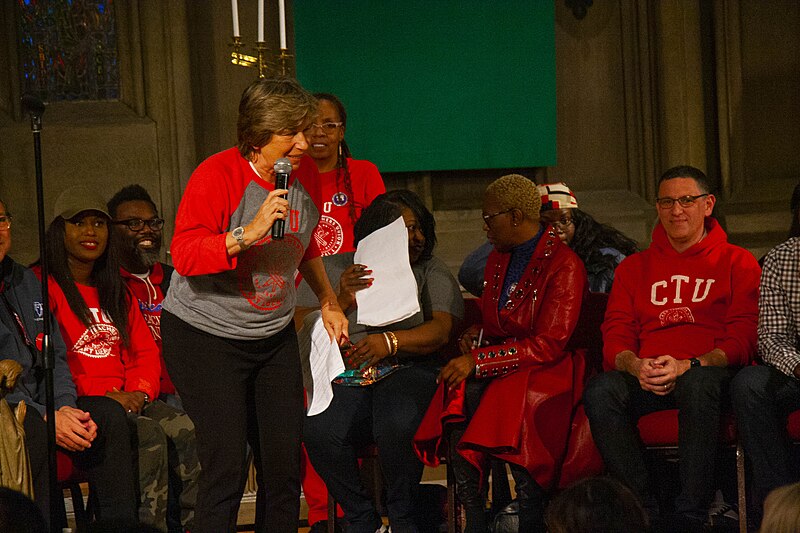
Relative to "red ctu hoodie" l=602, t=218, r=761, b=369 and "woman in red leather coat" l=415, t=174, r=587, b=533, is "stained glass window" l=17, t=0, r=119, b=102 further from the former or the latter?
"red ctu hoodie" l=602, t=218, r=761, b=369

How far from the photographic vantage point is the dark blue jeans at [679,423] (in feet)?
11.3

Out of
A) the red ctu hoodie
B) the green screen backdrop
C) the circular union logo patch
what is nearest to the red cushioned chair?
the red ctu hoodie

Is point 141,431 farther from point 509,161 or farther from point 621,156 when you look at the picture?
point 621,156

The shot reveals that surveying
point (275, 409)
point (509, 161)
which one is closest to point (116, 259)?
point (275, 409)

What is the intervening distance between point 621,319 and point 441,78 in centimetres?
222

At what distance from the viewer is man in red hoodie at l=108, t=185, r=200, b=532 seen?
3.79 metres

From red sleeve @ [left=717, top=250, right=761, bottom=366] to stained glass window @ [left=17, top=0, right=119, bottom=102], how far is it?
3501 millimetres

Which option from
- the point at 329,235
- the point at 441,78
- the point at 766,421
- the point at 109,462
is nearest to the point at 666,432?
the point at 766,421

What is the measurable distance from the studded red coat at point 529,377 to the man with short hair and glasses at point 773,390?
625 millimetres

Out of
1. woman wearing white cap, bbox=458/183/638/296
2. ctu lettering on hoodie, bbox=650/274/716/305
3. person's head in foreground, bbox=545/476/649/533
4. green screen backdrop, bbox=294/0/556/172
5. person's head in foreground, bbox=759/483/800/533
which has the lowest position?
person's head in foreground, bbox=545/476/649/533

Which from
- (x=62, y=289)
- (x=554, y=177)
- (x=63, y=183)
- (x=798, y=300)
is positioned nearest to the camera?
(x=798, y=300)

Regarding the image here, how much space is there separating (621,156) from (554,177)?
42 cm

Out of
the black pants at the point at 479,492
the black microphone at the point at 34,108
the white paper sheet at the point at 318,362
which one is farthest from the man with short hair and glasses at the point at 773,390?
the black microphone at the point at 34,108

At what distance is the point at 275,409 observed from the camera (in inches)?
114
